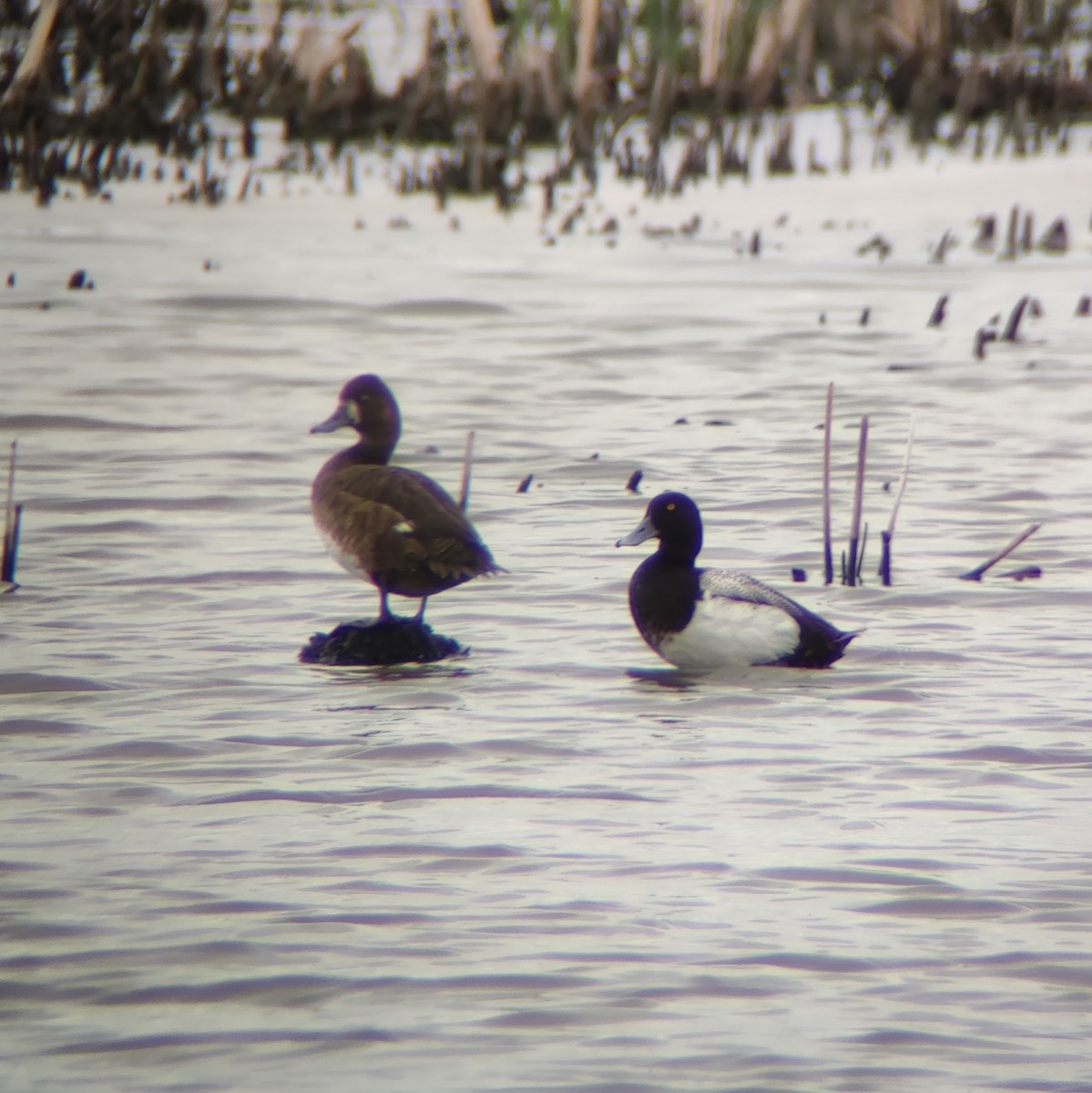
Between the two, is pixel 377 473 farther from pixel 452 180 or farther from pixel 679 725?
pixel 452 180

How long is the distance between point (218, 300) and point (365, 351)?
154 centimetres

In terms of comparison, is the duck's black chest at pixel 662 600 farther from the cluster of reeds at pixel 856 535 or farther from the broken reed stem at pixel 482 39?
the broken reed stem at pixel 482 39

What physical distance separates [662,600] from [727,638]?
0.19 meters

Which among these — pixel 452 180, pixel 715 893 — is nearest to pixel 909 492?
pixel 715 893

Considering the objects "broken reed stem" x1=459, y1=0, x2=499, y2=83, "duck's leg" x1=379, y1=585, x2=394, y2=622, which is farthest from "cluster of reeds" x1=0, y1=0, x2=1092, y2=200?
"duck's leg" x1=379, y1=585, x2=394, y2=622

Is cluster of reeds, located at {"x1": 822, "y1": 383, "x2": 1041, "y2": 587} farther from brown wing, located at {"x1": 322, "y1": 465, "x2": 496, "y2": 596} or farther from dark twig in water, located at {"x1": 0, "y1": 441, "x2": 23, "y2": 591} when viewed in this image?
dark twig in water, located at {"x1": 0, "y1": 441, "x2": 23, "y2": 591}

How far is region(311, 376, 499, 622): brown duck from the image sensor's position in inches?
239

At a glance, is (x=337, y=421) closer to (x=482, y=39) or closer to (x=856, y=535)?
(x=856, y=535)

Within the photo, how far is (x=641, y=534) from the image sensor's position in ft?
21.1

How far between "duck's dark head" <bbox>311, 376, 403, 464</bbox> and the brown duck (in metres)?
0.42

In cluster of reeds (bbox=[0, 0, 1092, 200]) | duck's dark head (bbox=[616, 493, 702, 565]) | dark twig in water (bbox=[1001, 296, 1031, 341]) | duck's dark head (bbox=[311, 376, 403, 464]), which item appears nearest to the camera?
duck's dark head (bbox=[616, 493, 702, 565])

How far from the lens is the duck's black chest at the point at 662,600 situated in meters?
5.95

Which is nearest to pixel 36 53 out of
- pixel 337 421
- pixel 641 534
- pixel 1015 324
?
pixel 1015 324

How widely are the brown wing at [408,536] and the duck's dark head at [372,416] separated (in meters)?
0.60
